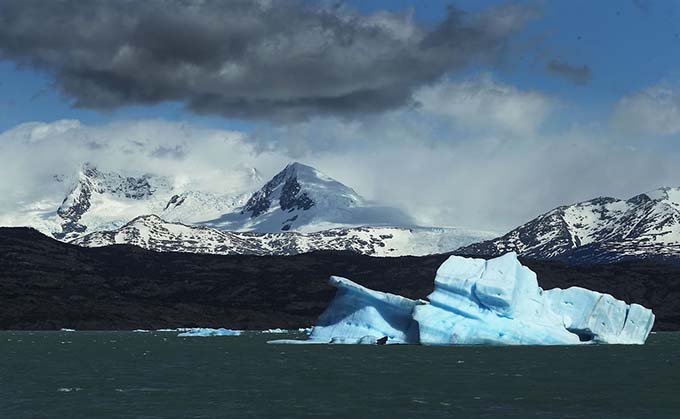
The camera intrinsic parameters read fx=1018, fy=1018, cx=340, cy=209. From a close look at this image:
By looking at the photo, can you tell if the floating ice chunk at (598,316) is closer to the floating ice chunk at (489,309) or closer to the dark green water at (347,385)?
the floating ice chunk at (489,309)

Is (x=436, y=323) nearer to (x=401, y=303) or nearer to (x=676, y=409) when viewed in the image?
(x=401, y=303)

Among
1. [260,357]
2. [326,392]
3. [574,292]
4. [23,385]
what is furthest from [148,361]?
[574,292]

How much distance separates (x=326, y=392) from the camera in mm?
59406

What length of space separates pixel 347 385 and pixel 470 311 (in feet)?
149

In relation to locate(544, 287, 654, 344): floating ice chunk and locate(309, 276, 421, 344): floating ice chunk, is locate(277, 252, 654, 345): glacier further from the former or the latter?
Result: locate(544, 287, 654, 344): floating ice chunk

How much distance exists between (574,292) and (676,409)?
70076 mm

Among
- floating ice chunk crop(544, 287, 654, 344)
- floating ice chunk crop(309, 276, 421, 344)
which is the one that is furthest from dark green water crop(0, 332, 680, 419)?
floating ice chunk crop(544, 287, 654, 344)

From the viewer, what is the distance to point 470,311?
107125 mm

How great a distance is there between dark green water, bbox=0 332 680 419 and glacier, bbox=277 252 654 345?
619 centimetres

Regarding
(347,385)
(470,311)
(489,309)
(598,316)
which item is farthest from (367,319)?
(347,385)

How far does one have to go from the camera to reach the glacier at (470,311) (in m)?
106

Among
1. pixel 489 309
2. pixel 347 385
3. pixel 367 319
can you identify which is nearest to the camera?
pixel 347 385

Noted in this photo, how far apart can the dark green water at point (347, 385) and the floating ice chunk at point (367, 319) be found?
32.7ft

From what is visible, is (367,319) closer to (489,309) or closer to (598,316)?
(489,309)
